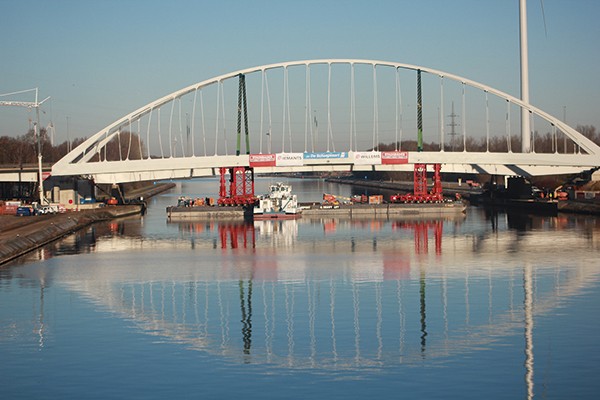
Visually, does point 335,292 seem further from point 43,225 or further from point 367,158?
point 367,158

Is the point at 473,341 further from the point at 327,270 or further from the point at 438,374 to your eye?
the point at 327,270

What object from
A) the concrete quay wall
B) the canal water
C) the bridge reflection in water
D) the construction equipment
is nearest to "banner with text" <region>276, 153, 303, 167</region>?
the construction equipment

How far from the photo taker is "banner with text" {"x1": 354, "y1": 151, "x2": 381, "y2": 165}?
111562mm

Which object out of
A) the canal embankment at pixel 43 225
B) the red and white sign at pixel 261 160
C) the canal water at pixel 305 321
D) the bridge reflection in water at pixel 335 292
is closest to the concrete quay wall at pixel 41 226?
the canal embankment at pixel 43 225

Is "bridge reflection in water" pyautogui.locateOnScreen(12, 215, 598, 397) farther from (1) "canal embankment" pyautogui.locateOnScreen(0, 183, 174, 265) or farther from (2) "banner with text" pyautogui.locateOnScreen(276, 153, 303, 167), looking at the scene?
(2) "banner with text" pyautogui.locateOnScreen(276, 153, 303, 167)

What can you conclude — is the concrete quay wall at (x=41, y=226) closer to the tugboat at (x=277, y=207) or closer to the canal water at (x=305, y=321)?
the canal water at (x=305, y=321)

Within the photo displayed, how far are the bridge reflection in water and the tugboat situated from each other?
26.8 m

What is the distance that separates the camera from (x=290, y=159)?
11331 centimetres

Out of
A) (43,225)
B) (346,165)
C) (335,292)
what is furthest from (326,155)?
(335,292)

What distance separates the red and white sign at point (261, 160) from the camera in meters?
112

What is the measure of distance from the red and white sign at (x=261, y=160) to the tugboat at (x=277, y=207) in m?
4.18

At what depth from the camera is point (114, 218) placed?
114750mm

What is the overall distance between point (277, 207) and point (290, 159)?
5947mm

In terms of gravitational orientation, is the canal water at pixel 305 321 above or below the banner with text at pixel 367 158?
below
